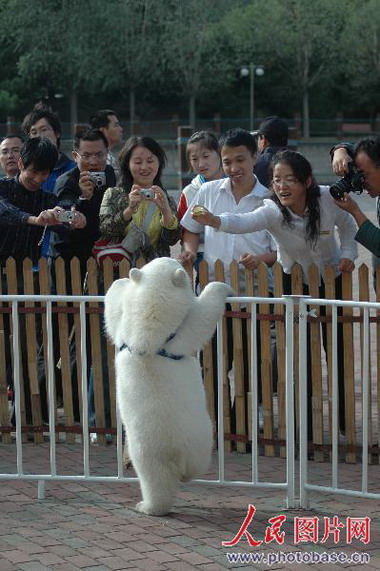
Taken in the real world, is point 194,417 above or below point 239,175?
below

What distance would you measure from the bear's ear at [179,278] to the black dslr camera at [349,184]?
1273 millimetres

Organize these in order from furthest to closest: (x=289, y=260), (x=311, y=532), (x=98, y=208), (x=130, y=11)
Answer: (x=130, y=11)
(x=98, y=208)
(x=289, y=260)
(x=311, y=532)

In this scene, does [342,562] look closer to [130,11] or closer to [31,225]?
[31,225]

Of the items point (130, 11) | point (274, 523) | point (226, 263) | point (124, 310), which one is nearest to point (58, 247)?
point (226, 263)

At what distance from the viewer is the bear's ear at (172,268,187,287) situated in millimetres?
5250

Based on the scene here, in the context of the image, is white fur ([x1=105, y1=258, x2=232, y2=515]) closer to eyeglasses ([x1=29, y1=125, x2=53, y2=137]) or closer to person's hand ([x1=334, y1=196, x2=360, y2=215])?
person's hand ([x1=334, y1=196, x2=360, y2=215])

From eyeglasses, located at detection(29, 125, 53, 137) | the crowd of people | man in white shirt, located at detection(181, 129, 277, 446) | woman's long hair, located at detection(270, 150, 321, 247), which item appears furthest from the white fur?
eyeglasses, located at detection(29, 125, 53, 137)

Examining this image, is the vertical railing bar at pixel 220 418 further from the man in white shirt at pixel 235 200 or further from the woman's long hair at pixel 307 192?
the man in white shirt at pixel 235 200

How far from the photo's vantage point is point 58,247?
727 cm

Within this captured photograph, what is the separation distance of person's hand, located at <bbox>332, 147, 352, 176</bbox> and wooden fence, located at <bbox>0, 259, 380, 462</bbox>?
22.1 inches

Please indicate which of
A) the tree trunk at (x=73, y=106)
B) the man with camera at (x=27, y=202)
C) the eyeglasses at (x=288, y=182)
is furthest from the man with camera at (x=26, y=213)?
the tree trunk at (x=73, y=106)

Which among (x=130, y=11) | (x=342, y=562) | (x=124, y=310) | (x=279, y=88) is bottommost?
(x=342, y=562)

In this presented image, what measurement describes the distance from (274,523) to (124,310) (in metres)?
1.23

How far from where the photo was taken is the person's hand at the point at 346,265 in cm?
646
